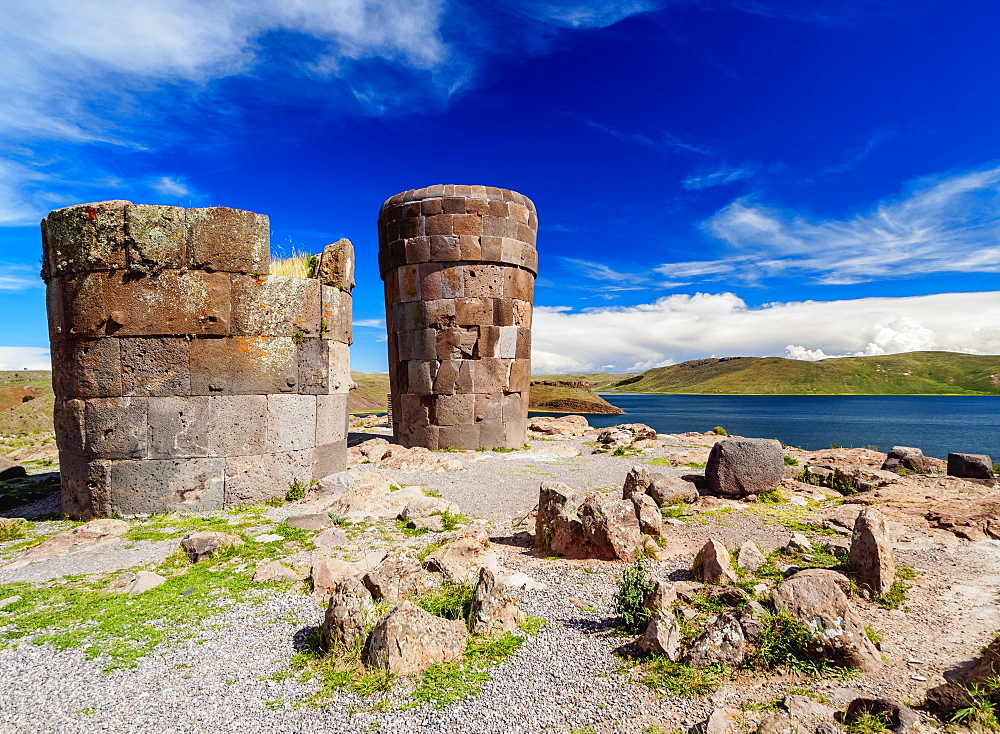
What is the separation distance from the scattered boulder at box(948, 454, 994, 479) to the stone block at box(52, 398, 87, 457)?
590 inches

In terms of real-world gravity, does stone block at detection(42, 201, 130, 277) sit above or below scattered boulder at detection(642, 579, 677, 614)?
above

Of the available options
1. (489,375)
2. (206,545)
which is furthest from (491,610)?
(489,375)

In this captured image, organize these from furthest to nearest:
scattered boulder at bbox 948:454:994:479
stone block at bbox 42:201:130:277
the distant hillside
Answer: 1. the distant hillside
2. scattered boulder at bbox 948:454:994:479
3. stone block at bbox 42:201:130:277

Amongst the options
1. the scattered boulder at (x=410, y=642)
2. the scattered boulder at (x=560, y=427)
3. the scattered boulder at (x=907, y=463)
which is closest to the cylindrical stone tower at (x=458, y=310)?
the scattered boulder at (x=560, y=427)

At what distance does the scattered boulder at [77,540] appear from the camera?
243 inches

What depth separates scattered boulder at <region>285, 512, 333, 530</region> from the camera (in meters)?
7.20

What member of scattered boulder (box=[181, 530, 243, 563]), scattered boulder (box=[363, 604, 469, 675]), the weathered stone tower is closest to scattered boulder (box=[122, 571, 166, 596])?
scattered boulder (box=[181, 530, 243, 563])

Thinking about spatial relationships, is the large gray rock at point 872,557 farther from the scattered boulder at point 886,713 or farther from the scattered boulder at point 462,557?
the scattered boulder at point 462,557

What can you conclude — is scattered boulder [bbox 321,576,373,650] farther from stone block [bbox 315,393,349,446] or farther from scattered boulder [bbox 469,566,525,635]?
stone block [bbox 315,393,349,446]

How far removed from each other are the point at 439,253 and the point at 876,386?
175820 millimetres

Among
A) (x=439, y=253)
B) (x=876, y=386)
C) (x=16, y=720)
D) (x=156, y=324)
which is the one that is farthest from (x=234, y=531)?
(x=876, y=386)

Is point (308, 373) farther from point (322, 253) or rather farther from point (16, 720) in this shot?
point (16, 720)

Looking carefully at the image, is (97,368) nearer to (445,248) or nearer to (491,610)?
(491,610)

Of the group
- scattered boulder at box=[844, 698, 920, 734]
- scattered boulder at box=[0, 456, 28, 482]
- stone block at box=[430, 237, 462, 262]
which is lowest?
scattered boulder at box=[844, 698, 920, 734]
